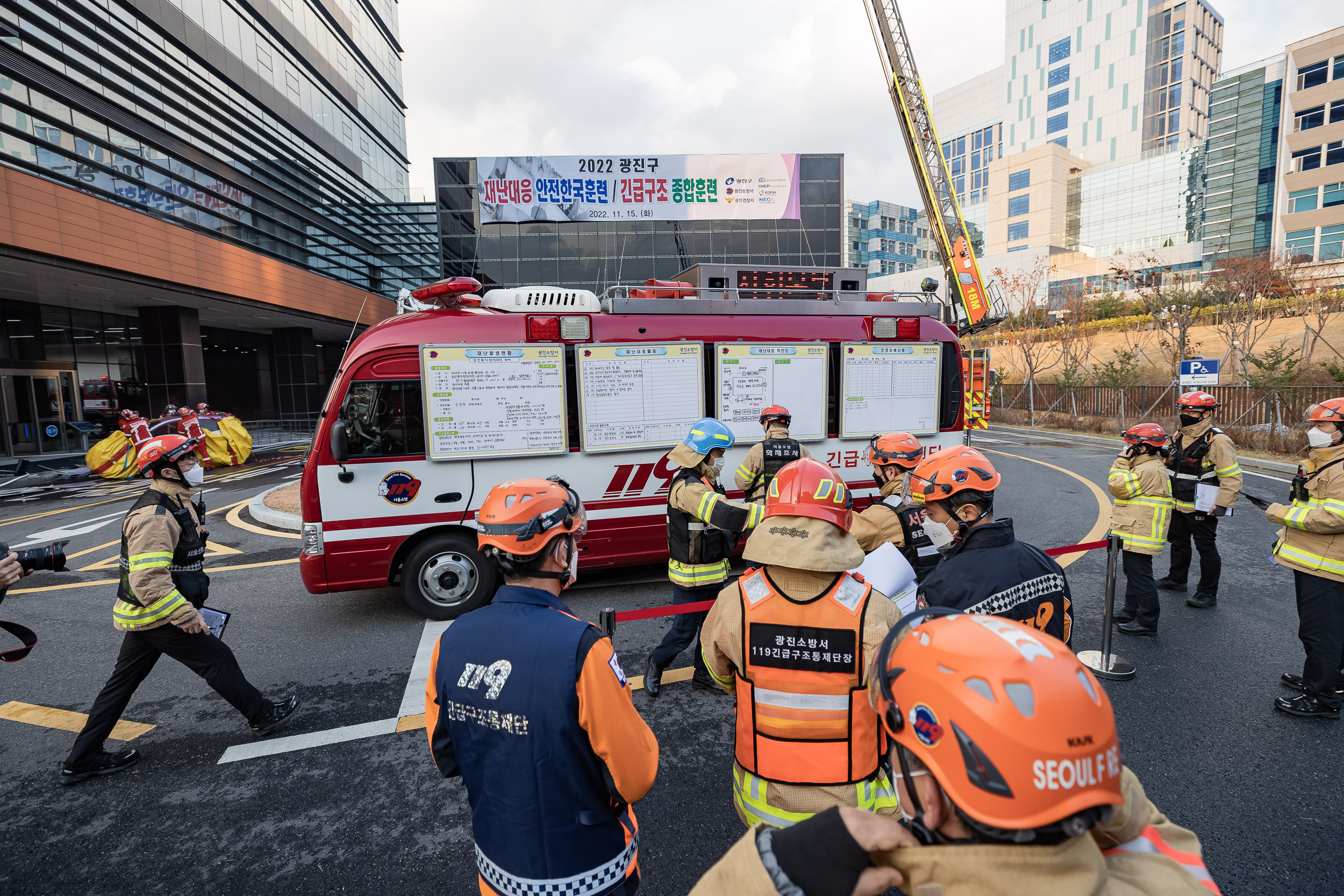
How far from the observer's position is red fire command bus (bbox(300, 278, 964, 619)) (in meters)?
5.51

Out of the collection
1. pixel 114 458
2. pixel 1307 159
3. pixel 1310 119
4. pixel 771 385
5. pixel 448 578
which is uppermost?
pixel 1310 119

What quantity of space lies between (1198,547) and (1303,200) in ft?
174

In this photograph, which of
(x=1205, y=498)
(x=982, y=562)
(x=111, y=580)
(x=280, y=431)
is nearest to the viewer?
(x=982, y=562)

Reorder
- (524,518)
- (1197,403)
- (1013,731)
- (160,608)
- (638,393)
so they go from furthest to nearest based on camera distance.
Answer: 1. (638,393)
2. (1197,403)
3. (160,608)
4. (524,518)
5. (1013,731)

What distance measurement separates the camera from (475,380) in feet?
18.8

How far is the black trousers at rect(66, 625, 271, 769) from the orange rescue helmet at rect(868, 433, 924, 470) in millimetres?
4461

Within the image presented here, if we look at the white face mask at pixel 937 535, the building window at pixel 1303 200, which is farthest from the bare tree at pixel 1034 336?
the white face mask at pixel 937 535

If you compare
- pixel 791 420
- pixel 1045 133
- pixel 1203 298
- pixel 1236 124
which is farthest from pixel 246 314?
pixel 1045 133

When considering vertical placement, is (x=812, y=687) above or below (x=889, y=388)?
below

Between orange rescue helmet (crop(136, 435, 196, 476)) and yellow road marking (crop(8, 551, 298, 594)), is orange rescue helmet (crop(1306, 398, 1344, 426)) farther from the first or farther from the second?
yellow road marking (crop(8, 551, 298, 594))

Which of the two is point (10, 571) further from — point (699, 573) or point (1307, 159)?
point (1307, 159)

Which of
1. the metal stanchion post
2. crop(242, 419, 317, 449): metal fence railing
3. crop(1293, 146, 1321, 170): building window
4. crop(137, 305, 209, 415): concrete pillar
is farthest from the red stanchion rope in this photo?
crop(1293, 146, 1321, 170): building window

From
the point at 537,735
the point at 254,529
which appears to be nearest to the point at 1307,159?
the point at 537,735

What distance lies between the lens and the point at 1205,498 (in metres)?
5.51
